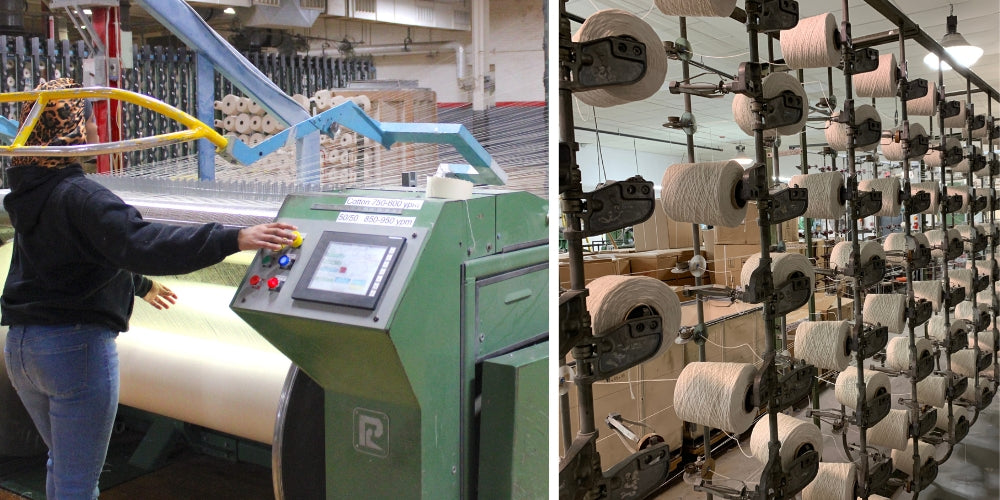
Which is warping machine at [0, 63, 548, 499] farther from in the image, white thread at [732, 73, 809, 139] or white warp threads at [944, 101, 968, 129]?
white warp threads at [944, 101, 968, 129]

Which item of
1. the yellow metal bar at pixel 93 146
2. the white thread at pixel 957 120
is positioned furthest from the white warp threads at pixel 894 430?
the yellow metal bar at pixel 93 146

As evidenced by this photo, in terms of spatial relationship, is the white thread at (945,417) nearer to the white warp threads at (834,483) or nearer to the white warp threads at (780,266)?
the white warp threads at (834,483)

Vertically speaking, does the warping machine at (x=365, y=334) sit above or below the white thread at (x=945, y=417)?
above

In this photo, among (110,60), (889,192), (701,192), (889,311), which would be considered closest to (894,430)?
(889,311)

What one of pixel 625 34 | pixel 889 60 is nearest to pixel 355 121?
pixel 625 34

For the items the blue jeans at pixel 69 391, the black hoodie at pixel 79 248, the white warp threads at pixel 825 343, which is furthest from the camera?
the white warp threads at pixel 825 343

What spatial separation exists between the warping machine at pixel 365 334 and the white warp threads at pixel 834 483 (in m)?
1.43

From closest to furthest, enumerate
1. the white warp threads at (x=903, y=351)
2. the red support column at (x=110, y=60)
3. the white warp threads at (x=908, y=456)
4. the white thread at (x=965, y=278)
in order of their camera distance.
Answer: the red support column at (x=110, y=60) → the white warp threads at (x=903, y=351) → the white warp threads at (x=908, y=456) → the white thread at (x=965, y=278)

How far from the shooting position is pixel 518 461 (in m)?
1.47

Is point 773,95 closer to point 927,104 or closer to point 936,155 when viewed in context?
point 927,104

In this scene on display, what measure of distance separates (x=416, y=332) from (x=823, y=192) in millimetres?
1518

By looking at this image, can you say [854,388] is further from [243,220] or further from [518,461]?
[243,220]

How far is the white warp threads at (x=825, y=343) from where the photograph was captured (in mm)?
2369

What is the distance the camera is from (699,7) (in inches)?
55.2
